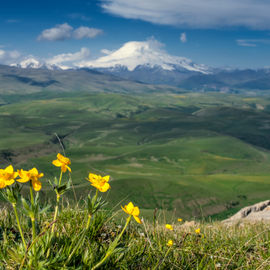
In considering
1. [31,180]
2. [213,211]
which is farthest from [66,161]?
[213,211]

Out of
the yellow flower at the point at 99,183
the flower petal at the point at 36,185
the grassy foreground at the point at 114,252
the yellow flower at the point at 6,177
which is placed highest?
the yellow flower at the point at 6,177

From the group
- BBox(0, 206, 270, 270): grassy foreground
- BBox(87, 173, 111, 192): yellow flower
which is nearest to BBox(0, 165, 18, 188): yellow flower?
BBox(0, 206, 270, 270): grassy foreground

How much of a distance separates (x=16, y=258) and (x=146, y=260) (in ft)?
6.46

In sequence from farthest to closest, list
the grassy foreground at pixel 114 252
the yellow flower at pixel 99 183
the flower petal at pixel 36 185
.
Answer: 1. the yellow flower at pixel 99 183
2. the grassy foreground at pixel 114 252
3. the flower petal at pixel 36 185

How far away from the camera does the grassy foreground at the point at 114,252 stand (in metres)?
4.00

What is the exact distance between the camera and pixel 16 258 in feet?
13.0

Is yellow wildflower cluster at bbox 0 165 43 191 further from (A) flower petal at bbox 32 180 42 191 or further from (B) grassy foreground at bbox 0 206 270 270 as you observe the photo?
(B) grassy foreground at bbox 0 206 270 270

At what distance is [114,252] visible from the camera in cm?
419

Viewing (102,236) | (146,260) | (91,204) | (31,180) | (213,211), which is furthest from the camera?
(213,211)

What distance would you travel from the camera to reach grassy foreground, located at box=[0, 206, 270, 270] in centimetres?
400

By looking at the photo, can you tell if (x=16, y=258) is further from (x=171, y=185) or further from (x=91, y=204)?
(x=171, y=185)

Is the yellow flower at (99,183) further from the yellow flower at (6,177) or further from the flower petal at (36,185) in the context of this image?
the yellow flower at (6,177)

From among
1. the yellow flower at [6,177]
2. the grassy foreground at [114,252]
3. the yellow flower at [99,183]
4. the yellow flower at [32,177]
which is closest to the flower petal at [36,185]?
the yellow flower at [32,177]

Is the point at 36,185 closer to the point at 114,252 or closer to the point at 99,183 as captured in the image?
the point at 99,183
